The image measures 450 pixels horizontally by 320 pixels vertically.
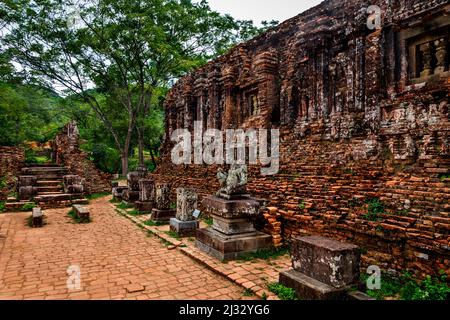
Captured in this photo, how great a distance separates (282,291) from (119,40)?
55.0ft

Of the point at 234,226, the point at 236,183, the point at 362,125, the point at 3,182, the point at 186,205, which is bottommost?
the point at 234,226

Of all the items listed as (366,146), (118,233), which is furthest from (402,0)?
(118,233)

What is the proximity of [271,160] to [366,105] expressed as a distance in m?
3.12

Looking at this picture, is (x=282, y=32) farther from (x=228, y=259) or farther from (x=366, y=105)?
(x=228, y=259)

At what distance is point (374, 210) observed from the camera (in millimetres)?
5367

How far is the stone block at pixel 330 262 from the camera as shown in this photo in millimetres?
3998

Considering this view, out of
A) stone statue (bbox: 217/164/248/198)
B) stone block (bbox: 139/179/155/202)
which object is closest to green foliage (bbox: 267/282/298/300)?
stone statue (bbox: 217/164/248/198)

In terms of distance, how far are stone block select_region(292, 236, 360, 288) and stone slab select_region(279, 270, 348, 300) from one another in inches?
2.8

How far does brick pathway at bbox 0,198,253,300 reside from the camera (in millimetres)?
4711

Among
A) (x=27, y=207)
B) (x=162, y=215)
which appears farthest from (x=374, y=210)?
(x=27, y=207)

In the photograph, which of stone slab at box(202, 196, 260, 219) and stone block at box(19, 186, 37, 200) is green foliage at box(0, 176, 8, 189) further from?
stone slab at box(202, 196, 260, 219)

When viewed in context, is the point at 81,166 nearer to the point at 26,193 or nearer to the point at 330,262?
the point at 26,193

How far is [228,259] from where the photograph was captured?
6.04 meters

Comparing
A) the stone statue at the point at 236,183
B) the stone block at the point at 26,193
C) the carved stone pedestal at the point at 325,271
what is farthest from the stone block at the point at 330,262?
the stone block at the point at 26,193
